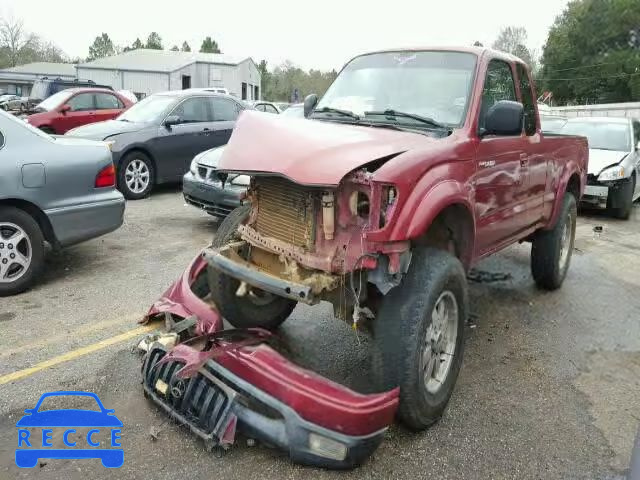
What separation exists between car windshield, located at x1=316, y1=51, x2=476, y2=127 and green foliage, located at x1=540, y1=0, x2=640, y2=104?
Answer: 44.4 metres

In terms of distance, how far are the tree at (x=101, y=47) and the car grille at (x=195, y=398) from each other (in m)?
102

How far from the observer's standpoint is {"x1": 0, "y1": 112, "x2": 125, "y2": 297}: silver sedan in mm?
4910

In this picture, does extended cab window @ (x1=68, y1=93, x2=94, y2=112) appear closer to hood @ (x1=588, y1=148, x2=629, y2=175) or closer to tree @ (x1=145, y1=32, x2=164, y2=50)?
hood @ (x1=588, y1=148, x2=629, y2=175)

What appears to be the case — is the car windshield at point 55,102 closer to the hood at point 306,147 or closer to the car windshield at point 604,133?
the car windshield at point 604,133

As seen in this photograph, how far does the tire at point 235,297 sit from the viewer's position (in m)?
3.73

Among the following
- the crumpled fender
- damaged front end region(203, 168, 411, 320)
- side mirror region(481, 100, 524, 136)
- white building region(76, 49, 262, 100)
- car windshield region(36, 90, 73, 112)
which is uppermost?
white building region(76, 49, 262, 100)

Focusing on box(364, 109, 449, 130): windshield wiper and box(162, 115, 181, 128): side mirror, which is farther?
box(162, 115, 181, 128): side mirror

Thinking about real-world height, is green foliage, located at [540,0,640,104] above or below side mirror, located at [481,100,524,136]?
above

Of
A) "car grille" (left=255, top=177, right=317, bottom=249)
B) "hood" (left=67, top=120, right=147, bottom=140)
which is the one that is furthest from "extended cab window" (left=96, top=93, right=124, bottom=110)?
"car grille" (left=255, top=177, right=317, bottom=249)

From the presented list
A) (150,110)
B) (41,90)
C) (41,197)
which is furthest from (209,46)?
(41,197)

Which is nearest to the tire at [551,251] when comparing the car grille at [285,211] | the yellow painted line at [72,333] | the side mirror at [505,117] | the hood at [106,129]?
the side mirror at [505,117]

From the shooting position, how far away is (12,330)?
428 cm

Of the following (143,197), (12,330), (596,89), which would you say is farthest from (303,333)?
(596,89)

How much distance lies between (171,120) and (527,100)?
6.70 metres
